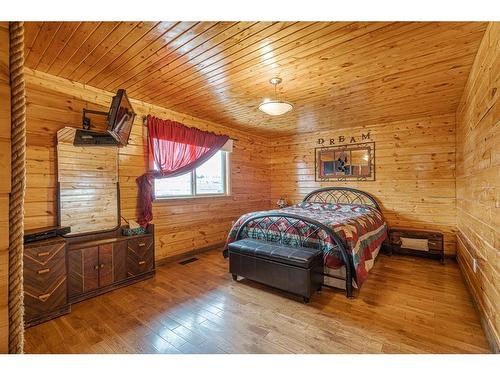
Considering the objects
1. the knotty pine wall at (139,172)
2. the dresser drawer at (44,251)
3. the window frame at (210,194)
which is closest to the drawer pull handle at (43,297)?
the dresser drawer at (44,251)

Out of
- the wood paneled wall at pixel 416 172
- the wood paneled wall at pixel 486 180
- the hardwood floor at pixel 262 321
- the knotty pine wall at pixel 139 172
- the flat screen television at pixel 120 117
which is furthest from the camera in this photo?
the wood paneled wall at pixel 416 172

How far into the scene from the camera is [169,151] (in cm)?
374

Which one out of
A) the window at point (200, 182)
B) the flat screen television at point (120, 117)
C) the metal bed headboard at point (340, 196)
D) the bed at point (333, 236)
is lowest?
the bed at point (333, 236)

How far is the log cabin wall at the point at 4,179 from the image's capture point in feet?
1.85

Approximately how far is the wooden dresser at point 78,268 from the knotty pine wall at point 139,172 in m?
0.46

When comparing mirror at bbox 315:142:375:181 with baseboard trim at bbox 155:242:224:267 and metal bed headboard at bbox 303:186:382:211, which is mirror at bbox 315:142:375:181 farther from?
baseboard trim at bbox 155:242:224:267

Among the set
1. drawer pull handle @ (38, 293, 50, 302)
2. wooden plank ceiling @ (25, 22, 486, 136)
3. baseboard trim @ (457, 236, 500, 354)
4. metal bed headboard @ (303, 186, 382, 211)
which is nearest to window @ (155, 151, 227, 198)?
wooden plank ceiling @ (25, 22, 486, 136)

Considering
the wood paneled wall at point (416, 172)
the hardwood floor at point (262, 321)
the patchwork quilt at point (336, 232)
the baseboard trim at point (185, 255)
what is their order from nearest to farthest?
1. the hardwood floor at point (262, 321)
2. the patchwork quilt at point (336, 232)
3. the baseboard trim at point (185, 255)
4. the wood paneled wall at point (416, 172)

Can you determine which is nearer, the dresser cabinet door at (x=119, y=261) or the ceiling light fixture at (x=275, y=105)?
the ceiling light fixture at (x=275, y=105)

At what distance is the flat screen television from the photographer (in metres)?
2.42

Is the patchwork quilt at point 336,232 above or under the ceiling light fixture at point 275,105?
under

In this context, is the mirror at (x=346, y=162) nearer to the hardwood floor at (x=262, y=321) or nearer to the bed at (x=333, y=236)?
the bed at (x=333, y=236)

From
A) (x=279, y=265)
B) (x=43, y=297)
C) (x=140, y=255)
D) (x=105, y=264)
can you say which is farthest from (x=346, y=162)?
(x=43, y=297)
